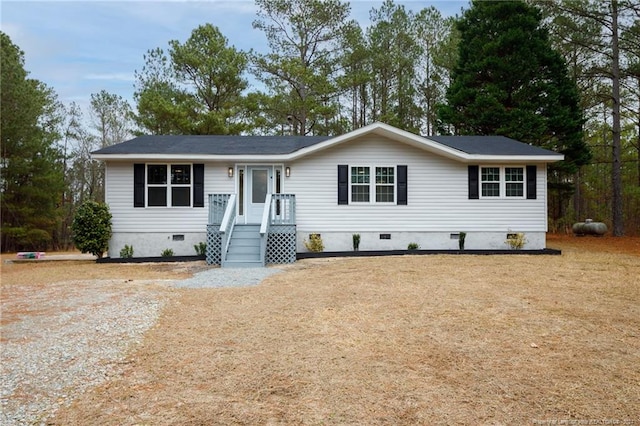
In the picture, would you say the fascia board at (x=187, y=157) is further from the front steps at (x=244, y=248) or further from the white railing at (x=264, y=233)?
the front steps at (x=244, y=248)

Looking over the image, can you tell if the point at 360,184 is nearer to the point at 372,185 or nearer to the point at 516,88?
the point at 372,185

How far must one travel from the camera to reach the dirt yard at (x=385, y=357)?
2.74 meters

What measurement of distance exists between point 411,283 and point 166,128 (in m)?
17.3

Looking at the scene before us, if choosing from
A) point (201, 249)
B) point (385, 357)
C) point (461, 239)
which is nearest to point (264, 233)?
point (201, 249)

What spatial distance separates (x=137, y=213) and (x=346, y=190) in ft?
20.9

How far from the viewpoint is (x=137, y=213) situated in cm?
1178

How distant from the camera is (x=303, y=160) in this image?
1209cm

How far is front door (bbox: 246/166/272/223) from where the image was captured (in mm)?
12203

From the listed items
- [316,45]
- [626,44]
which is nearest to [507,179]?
[626,44]

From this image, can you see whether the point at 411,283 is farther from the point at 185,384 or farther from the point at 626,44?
the point at 626,44

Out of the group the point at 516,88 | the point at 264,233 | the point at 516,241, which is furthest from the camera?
the point at 516,88

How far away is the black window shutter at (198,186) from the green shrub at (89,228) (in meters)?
2.62

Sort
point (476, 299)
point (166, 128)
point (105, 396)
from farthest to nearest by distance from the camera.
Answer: point (166, 128) → point (476, 299) → point (105, 396)

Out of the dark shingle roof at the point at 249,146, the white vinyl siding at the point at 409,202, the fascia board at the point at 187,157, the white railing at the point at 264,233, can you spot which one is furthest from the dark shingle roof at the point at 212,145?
the white railing at the point at 264,233
